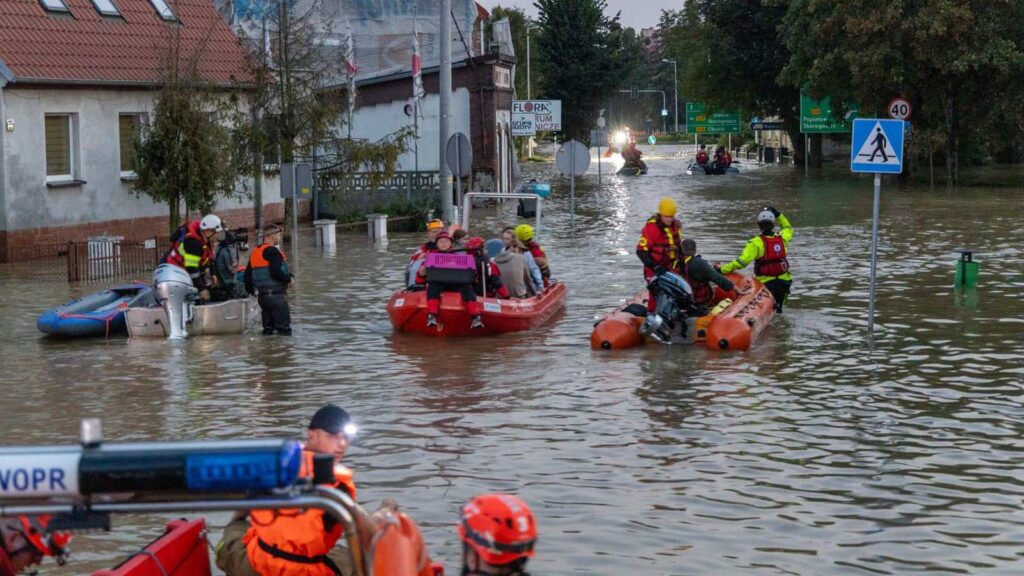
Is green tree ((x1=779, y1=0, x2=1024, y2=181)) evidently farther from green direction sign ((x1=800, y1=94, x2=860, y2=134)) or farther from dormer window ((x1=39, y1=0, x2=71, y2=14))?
dormer window ((x1=39, y1=0, x2=71, y2=14))

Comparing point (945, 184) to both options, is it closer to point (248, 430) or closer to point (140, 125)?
point (140, 125)

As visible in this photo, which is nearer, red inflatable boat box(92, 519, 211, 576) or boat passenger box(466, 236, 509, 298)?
red inflatable boat box(92, 519, 211, 576)

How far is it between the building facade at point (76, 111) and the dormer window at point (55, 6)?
22 millimetres

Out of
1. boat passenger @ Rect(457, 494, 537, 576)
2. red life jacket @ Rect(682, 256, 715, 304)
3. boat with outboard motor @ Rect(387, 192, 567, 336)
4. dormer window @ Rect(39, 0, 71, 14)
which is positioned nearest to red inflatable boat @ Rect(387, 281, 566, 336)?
boat with outboard motor @ Rect(387, 192, 567, 336)

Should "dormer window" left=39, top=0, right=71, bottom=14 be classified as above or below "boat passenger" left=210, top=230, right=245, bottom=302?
above

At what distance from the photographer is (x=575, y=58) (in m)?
83.9

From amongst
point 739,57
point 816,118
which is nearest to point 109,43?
point 739,57

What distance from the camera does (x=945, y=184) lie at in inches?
2132

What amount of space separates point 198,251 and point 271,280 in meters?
1.41

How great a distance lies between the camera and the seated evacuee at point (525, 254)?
20.0 metres

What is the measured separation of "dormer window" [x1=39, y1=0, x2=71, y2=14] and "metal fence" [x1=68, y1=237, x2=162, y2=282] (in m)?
5.86

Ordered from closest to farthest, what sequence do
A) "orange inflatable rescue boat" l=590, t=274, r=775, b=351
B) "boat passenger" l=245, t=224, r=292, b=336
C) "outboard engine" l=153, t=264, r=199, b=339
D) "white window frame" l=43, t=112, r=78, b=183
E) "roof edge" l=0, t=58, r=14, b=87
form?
"orange inflatable rescue boat" l=590, t=274, r=775, b=351 < "boat passenger" l=245, t=224, r=292, b=336 < "outboard engine" l=153, t=264, r=199, b=339 < "roof edge" l=0, t=58, r=14, b=87 < "white window frame" l=43, t=112, r=78, b=183

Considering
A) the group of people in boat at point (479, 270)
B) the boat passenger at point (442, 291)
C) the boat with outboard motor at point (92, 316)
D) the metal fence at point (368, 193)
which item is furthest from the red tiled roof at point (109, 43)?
the boat passenger at point (442, 291)

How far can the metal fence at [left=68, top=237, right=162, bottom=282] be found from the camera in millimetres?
24625
